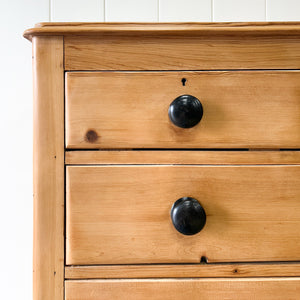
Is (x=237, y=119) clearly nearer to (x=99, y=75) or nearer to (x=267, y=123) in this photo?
(x=267, y=123)

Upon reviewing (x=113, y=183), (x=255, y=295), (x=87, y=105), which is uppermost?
(x=87, y=105)

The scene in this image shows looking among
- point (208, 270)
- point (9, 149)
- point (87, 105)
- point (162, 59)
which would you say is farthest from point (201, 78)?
point (9, 149)

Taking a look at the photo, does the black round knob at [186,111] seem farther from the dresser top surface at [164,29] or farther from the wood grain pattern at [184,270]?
the wood grain pattern at [184,270]

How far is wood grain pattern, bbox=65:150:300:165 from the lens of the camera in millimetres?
477

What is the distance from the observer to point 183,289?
0.47 m

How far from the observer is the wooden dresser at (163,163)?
0.47m

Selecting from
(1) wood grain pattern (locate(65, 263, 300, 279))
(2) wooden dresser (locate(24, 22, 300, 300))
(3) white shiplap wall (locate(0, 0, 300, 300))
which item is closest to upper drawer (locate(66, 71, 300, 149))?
(2) wooden dresser (locate(24, 22, 300, 300))

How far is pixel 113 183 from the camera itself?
0.47 meters

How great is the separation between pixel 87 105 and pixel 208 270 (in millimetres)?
314
